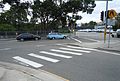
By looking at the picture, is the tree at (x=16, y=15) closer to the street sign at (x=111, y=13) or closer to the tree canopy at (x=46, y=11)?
the tree canopy at (x=46, y=11)

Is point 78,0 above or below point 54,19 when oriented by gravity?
above

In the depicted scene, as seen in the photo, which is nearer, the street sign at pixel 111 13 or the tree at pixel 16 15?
the street sign at pixel 111 13

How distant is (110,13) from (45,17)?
3841cm

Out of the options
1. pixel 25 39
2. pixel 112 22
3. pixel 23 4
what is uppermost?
pixel 23 4

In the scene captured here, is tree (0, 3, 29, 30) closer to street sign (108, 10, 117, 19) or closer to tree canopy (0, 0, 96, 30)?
tree canopy (0, 0, 96, 30)

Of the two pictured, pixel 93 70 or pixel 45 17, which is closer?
pixel 93 70

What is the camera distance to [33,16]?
58094 mm

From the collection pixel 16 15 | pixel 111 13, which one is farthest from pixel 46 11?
pixel 111 13

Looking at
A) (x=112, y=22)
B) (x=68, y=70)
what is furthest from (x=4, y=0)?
(x=68, y=70)

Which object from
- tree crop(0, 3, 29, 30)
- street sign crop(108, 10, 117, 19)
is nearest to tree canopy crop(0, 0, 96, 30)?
tree crop(0, 3, 29, 30)

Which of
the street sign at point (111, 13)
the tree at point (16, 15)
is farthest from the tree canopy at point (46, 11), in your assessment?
the street sign at point (111, 13)

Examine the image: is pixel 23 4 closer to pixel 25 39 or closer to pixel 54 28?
pixel 54 28

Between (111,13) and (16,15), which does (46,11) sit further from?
(111,13)

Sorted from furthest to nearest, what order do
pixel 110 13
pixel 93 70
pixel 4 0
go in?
1. pixel 4 0
2. pixel 110 13
3. pixel 93 70
